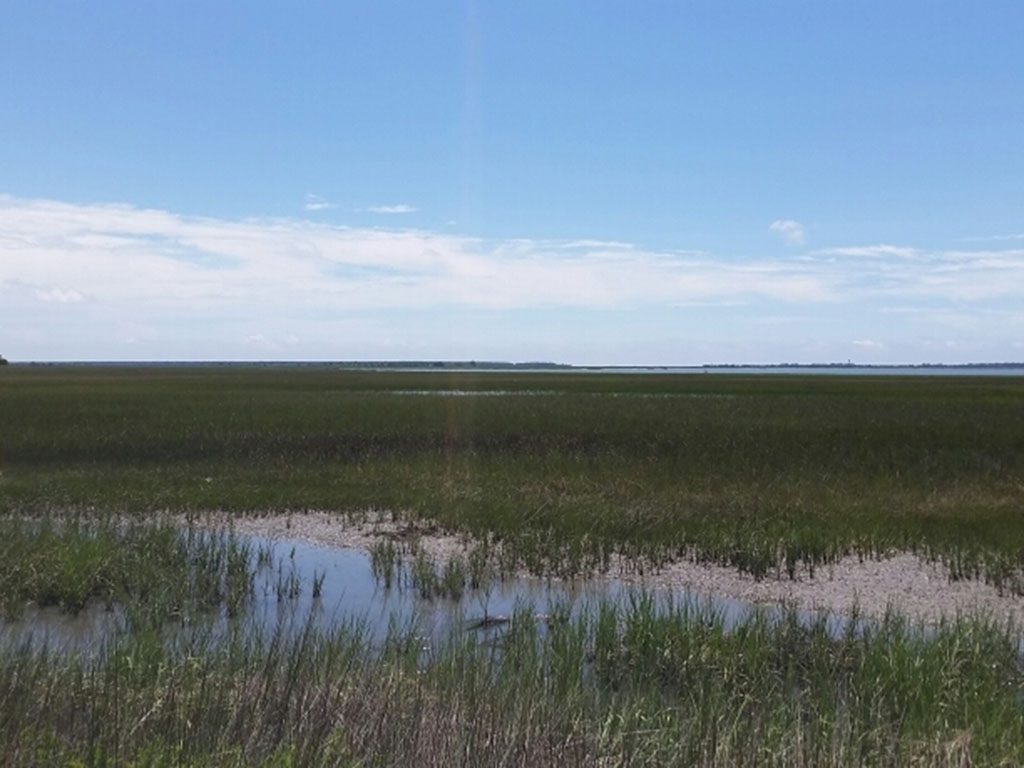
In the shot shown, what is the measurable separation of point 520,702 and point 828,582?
800 cm

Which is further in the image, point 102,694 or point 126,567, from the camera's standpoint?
point 126,567

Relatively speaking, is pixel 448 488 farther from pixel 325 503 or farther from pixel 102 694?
pixel 102 694

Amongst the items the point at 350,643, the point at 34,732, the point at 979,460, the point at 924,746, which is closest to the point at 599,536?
the point at 350,643

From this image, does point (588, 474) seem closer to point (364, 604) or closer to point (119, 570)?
point (364, 604)

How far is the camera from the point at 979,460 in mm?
23453

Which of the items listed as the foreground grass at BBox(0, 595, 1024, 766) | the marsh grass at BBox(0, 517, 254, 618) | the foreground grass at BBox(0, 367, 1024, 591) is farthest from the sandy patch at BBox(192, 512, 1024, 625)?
the marsh grass at BBox(0, 517, 254, 618)

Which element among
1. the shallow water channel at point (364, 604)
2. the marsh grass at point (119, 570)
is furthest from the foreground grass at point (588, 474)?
the marsh grass at point (119, 570)

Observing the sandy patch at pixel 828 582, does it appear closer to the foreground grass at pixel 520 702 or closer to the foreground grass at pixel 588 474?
the foreground grass at pixel 588 474

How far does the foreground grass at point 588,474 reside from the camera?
48.6 feet

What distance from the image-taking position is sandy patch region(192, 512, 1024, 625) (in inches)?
445

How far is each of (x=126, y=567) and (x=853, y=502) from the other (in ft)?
44.6

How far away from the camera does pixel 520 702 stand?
6.12 m

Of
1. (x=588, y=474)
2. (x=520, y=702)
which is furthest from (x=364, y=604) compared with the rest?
(x=588, y=474)

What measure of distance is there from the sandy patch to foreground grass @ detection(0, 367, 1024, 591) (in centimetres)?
46
